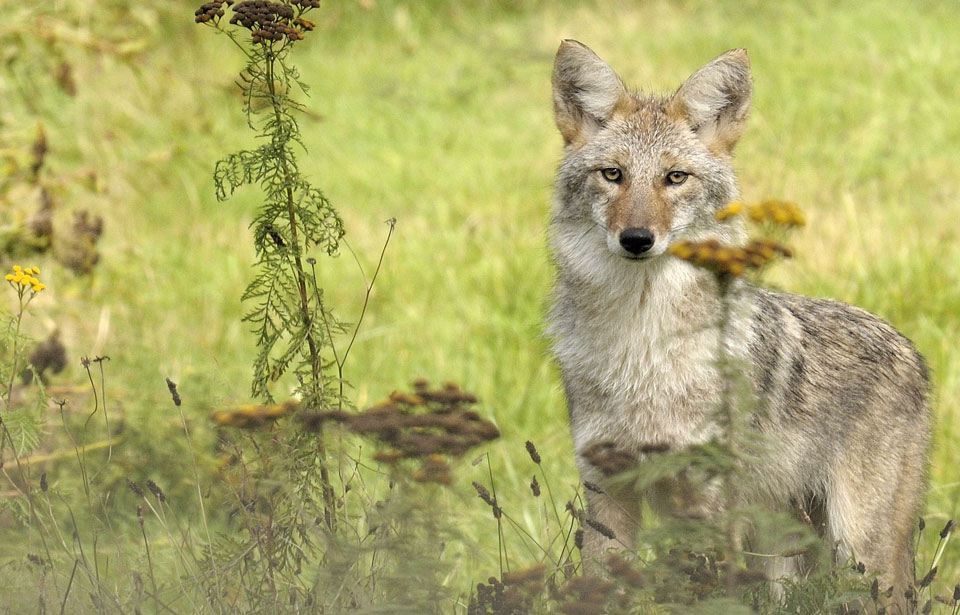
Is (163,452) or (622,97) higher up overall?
(622,97)

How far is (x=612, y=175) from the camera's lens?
4.36 meters

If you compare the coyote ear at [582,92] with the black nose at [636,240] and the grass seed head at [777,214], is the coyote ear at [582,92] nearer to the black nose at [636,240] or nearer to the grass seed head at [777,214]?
the black nose at [636,240]

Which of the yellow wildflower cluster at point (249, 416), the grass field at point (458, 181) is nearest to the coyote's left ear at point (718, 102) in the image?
the grass field at point (458, 181)

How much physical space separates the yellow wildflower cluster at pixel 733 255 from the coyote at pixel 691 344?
129 centimetres

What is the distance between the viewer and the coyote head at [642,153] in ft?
13.7

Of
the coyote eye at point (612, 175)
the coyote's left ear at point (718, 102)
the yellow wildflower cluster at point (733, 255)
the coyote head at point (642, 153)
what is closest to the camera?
the yellow wildflower cluster at point (733, 255)

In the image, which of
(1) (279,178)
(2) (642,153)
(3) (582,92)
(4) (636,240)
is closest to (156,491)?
(1) (279,178)

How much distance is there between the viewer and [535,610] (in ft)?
10.2

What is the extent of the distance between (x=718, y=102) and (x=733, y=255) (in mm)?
2119

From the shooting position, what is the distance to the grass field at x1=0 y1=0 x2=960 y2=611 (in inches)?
246

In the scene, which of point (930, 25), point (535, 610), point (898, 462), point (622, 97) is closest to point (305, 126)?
point (930, 25)

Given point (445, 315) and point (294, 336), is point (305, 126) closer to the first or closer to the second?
point (445, 315)

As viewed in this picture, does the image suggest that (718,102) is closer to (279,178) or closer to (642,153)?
(642,153)

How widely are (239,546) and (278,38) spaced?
4.79 feet
